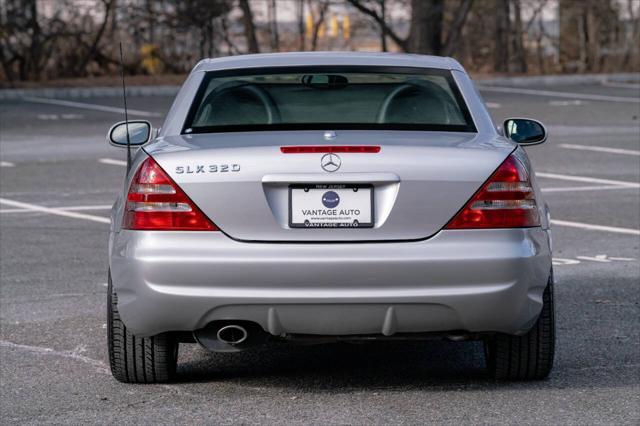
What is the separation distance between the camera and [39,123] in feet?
71.5

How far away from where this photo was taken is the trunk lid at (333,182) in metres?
5.20

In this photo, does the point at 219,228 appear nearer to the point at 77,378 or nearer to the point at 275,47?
the point at 77,378

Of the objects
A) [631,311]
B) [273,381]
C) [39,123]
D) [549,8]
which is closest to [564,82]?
[549,8]

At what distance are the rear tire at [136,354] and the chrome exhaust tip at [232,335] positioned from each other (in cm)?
30

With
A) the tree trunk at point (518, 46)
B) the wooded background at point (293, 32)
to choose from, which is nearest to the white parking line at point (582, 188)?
the wooded background at point (293, 32)

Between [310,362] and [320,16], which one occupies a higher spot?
[320,16]

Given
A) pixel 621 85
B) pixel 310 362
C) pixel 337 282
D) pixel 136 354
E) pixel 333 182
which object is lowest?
pixel 621 85

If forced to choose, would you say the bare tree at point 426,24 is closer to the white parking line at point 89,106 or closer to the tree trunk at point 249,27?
the tree trunk at point 249,27

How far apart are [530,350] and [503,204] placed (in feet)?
2.42

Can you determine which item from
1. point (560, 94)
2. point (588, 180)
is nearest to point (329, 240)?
point (588, 180)

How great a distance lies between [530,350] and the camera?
18.8ft

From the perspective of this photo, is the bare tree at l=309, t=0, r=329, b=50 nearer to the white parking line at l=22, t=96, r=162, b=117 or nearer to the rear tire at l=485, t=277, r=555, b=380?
the white parking line at l=22, t=96, r=162, b=117

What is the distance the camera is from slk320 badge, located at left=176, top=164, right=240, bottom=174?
527 cm

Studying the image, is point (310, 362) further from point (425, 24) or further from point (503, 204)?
point (425, 24)
